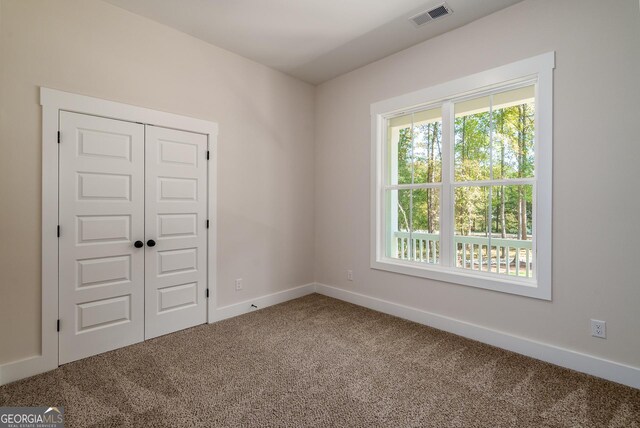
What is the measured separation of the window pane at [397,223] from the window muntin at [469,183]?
1 cm

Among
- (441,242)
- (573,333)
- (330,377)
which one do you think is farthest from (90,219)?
(573,333)

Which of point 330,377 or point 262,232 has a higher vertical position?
point 262,232

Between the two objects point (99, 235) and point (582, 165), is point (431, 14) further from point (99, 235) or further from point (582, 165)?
point (99, 235)

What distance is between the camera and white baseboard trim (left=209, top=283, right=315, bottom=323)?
10.9 feet

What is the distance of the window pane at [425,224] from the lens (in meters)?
3.37

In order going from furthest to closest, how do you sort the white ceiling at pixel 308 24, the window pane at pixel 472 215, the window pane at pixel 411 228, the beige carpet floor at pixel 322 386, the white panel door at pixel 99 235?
the window pane at pixel 411 228, the window pane at pixel 472 215, the white ceiling at pixel 308 24, the white panel door at pixel 99 235, the beige carpet floor at pixel 322 386

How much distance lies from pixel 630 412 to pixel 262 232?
11.2 feet

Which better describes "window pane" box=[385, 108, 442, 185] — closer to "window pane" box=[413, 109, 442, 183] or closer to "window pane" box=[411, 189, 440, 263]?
"window pane" box=[413, 109, 442, 183]

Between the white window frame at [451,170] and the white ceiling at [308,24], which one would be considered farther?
the white ceiling at [308,24]

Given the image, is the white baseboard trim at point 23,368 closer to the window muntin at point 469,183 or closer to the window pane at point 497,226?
the window muntin at point 469,183

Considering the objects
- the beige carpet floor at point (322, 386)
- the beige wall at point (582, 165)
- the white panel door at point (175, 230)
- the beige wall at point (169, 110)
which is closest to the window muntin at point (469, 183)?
the beige wall at point (582, 165)

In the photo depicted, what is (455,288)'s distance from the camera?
2965 millimetres

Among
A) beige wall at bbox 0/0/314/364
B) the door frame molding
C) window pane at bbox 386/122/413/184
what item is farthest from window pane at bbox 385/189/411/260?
the door frame molding

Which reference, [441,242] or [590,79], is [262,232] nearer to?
[441,242]
